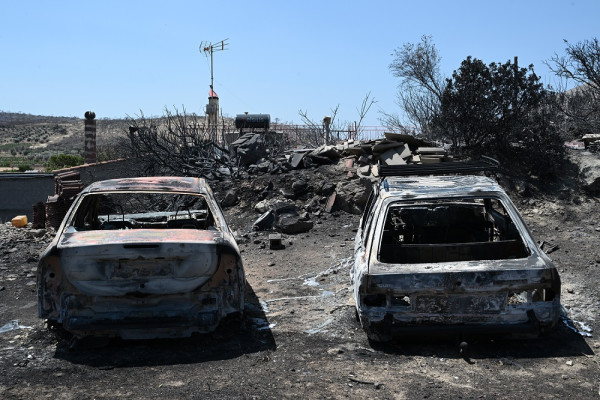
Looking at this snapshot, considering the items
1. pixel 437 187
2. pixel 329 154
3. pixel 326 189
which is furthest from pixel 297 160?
pixel 437 187

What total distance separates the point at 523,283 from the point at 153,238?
9.93ft

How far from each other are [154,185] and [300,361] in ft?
8.16

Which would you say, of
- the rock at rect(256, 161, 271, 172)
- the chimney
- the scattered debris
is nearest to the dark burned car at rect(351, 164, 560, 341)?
the scattered debris

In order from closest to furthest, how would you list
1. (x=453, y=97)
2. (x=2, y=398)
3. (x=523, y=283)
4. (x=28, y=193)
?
(x=2, y=398)
(x=523, y=283)
(x=453, y=97)
(x=28, y=193)

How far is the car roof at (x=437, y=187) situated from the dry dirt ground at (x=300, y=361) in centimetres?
131

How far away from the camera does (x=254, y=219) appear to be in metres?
13.7

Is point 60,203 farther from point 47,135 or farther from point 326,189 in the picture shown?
point 47,135

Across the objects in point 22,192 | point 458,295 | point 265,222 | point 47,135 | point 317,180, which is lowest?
point 22,192

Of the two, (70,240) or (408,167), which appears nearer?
(70,240)

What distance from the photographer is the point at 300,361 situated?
16.8ft

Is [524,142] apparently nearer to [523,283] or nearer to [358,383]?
[523,283]

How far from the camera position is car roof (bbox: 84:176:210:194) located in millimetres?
6430

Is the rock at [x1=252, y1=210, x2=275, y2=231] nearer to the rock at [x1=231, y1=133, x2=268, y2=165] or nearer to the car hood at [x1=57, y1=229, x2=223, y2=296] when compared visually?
the rock at [x1=231, y1=133, x2=268, y2=165]

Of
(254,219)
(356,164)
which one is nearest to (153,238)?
(254,219)
